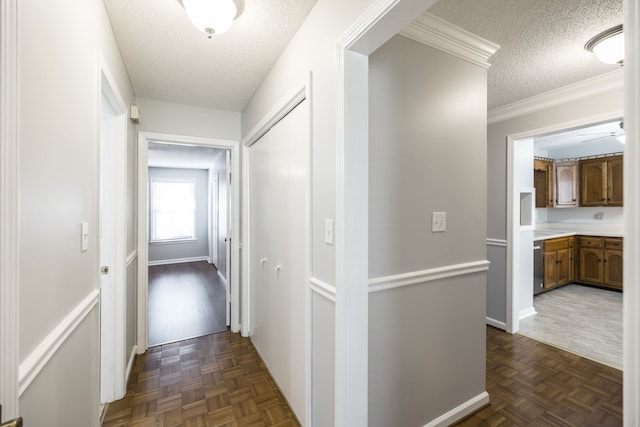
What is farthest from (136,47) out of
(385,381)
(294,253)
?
(385,381)

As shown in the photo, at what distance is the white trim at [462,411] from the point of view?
1.63 m

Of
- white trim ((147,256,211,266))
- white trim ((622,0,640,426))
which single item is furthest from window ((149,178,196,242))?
white trim ((622,0,640,426))

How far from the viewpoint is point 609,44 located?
1.71 m

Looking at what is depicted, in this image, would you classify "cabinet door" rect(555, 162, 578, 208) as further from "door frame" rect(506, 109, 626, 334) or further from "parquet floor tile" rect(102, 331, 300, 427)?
"parquet floor tile" rect(102, 331, 300, 427)

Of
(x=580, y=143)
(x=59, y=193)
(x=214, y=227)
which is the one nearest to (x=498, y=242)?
(x=580, y=143)

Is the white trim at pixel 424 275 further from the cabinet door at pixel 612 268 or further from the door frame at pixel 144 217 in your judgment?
the cabinet door at pixel 612 268

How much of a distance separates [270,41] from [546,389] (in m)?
3.19

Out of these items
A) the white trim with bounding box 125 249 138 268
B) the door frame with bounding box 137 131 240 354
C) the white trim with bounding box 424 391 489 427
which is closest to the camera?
the white trim with bounding box 424 391 489 427

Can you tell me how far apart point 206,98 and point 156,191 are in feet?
15.6

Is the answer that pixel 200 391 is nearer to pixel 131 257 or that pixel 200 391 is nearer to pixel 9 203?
pixel 131 257

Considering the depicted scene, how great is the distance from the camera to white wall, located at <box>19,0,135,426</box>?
2.36 ft

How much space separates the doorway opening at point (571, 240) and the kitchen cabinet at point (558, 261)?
2cm

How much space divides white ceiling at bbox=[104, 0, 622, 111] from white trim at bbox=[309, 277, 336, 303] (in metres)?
1.47

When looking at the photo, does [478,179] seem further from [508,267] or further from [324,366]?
[508,267]
